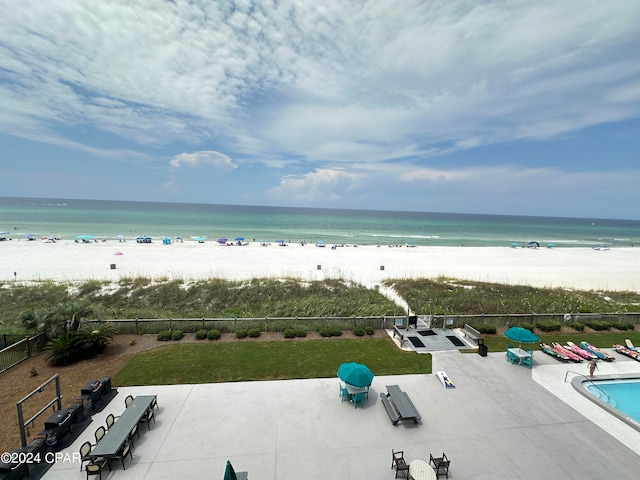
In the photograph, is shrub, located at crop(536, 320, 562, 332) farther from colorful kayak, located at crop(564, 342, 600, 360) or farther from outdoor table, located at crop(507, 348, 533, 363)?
outdoor table, located at crop(507, 348, 533, 363)

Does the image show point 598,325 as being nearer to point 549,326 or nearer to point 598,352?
point 549,326

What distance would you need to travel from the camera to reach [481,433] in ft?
28.6

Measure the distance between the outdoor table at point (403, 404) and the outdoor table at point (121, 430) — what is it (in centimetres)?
771

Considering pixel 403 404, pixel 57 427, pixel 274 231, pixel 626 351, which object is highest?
pixel 274 231

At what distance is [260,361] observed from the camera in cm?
1263

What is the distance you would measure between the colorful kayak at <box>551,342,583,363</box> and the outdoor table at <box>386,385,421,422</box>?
29.6 ft

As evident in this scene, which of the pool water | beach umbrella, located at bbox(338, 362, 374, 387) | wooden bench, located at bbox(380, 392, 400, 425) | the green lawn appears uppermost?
beach umbrella, located at bbox(338, 362, 374, 387)

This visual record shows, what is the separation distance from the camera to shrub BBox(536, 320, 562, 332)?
16344mm

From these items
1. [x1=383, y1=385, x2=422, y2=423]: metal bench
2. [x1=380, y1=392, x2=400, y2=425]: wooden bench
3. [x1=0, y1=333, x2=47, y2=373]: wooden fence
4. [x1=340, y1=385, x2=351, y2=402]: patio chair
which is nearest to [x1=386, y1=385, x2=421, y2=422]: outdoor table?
[x1=383, y1=385, x2=422, y2=423]: metal bench

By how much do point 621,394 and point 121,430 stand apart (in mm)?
17280

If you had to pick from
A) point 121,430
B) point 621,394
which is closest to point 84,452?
point 121,430

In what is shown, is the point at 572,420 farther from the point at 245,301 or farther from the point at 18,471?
the point at 245,301

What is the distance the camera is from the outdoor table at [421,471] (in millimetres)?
6738

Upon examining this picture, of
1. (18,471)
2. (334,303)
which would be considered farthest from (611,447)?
(18,471)
